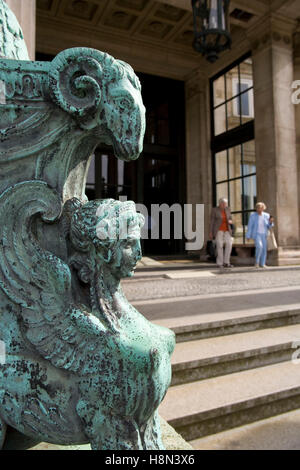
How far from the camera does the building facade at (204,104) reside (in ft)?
29.5

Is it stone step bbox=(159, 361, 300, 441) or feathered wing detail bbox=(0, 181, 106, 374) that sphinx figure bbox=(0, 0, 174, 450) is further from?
stone step bbox=(159, 361, 300, 441)

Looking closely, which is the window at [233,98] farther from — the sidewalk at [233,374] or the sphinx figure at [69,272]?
the sphinx figure at [69,272]

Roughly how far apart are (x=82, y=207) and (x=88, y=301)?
0.31 meters

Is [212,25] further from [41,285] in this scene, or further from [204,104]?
[204,104]

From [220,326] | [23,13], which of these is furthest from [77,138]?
[23,13]

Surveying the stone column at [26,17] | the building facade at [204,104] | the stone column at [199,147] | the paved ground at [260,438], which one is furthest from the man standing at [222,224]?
the paved ground at [260,438]

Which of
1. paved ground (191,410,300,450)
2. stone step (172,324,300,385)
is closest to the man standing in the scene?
stone step (172,324,300,385)

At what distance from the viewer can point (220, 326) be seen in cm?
268

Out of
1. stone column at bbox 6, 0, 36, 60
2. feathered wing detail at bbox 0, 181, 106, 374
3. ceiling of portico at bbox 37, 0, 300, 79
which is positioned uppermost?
ceiling of portico at bbox 37, 0, 300, 79

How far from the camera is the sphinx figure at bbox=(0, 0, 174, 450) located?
3.19 ft
